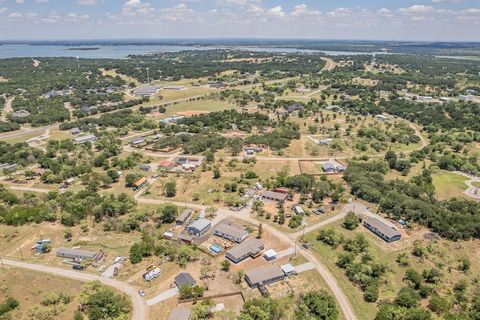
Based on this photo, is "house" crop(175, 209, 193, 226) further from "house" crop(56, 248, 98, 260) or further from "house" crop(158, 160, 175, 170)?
"house" crop(158, 160, 175, 170)

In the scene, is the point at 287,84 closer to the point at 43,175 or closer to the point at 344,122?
the point at 344,122

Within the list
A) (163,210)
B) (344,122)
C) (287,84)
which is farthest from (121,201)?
(287,84)

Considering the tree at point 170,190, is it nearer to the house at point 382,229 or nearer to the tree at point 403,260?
the house at point 382,229

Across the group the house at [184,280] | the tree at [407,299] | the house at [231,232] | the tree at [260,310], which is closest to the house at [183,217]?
the house at [231,232]

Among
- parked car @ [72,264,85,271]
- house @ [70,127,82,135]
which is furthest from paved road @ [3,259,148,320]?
house @ [70,127,82,135]

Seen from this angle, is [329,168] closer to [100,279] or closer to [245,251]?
[245,251]

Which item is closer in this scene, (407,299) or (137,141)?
(407,299)

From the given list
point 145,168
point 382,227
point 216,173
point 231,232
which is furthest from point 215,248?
point 145,168
